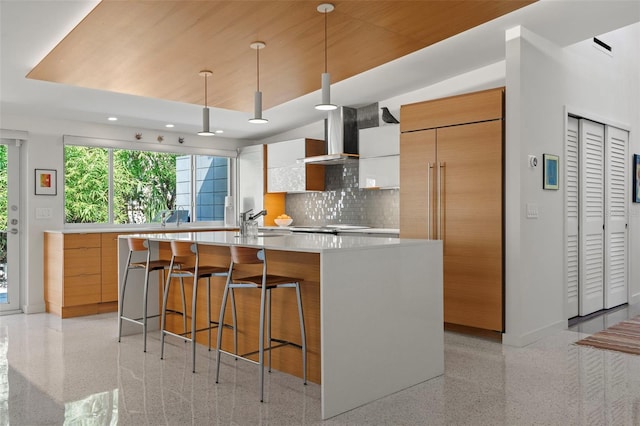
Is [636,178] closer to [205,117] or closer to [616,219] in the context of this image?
[616,219]

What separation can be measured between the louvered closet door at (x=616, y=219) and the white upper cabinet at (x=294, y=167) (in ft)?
11.7

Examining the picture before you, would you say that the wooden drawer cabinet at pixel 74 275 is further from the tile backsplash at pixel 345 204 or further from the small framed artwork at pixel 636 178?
the small framed artwork at pixel 636 178

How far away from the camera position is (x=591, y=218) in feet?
18.0

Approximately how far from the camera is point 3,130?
19.4ft

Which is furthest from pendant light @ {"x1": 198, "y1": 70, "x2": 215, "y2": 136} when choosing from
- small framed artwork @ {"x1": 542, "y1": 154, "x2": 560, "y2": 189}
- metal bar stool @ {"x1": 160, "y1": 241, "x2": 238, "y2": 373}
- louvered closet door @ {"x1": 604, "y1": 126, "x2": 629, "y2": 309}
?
louvered closet door @ {"x1": 604, "y1": 126, "x2": 629, "y2": 309}

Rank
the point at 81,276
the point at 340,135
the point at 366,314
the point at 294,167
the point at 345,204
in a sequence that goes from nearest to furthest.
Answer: the point at 366,314
the point at 81,276
the point at 340,135
the point at 345,204
the point at 294,167

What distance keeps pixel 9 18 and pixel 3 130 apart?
2.90m

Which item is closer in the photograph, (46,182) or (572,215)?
(572,215)

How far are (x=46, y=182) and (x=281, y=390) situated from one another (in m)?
4.48

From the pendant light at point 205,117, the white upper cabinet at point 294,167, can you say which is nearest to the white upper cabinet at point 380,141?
the white upper cabinet at point 294,167

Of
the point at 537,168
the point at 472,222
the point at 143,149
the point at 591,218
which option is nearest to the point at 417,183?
the point at 472,222

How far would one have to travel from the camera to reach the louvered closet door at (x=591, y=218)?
17.5ft

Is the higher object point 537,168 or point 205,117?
point 205,117

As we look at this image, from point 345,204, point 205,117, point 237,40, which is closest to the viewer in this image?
point 237,40
